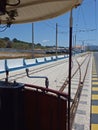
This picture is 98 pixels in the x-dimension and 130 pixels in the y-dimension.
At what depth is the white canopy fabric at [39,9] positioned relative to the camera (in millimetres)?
6728

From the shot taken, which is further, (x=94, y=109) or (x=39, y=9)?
(x=94, y=109)

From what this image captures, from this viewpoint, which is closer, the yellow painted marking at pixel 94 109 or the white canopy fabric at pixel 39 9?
the white canopy fabric at pixel 39 9

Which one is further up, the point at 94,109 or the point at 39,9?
the point at 39,9

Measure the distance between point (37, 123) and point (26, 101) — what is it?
461 millimetres

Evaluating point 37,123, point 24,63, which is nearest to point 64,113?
point 37,123

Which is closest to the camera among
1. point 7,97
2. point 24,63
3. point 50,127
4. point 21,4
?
point 7,97

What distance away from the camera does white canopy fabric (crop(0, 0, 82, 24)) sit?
265 inches

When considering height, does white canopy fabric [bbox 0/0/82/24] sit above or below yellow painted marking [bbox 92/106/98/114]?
above

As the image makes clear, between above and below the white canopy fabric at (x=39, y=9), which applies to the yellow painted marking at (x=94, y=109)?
below

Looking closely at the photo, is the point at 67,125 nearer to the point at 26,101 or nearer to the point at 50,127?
the point at 50,127

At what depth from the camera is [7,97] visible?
6.11m

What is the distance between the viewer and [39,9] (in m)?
7.39

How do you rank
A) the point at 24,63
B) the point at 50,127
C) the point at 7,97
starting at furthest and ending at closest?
the point at 24,63
the point at 50,127
the point at 7,97

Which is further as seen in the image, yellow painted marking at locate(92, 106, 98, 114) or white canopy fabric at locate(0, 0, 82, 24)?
yellow painted marking at locate(92, 106, 98, 114)
